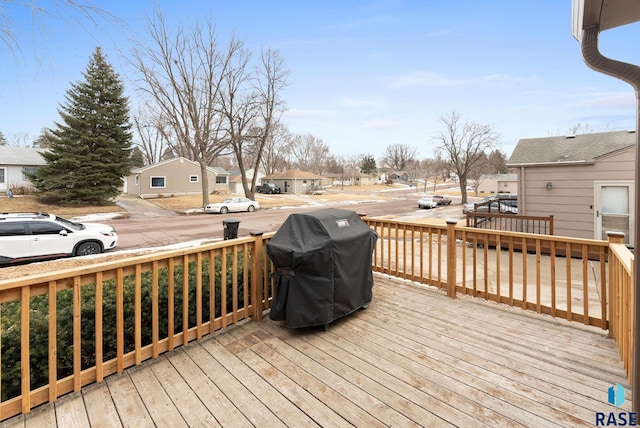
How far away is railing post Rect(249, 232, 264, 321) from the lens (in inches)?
133

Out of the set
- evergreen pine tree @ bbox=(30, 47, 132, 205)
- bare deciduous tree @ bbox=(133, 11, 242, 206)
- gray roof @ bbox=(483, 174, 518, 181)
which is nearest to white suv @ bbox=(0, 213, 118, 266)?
evergreen pine tree @ bbox=(30, 47, 132, 205)

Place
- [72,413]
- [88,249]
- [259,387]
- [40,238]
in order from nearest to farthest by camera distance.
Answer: [72,413], [259,387], [40,238], [88,249]

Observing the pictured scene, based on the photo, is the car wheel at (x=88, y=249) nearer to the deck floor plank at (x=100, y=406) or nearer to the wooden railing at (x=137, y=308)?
the wooden railing at (x=137, y=308)

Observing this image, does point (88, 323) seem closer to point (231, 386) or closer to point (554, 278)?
point (231, 386)

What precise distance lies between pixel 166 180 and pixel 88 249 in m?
21.0

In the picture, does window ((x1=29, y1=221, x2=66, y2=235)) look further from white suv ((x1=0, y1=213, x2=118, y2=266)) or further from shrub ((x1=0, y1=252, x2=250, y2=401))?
shrub ((x1=0, y1=252, x2=250, y2=401))

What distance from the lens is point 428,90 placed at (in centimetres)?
1397

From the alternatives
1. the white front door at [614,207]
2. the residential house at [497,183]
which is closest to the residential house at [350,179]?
the residential house at [497,183]

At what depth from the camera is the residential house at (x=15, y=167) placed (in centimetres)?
2352

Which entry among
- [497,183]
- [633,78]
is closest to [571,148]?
[633,78]

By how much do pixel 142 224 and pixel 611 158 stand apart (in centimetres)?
1764

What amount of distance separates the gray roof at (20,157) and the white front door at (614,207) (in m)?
32.1

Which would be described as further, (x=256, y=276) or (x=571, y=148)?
(x=571, y=148)

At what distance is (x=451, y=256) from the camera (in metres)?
4.01
